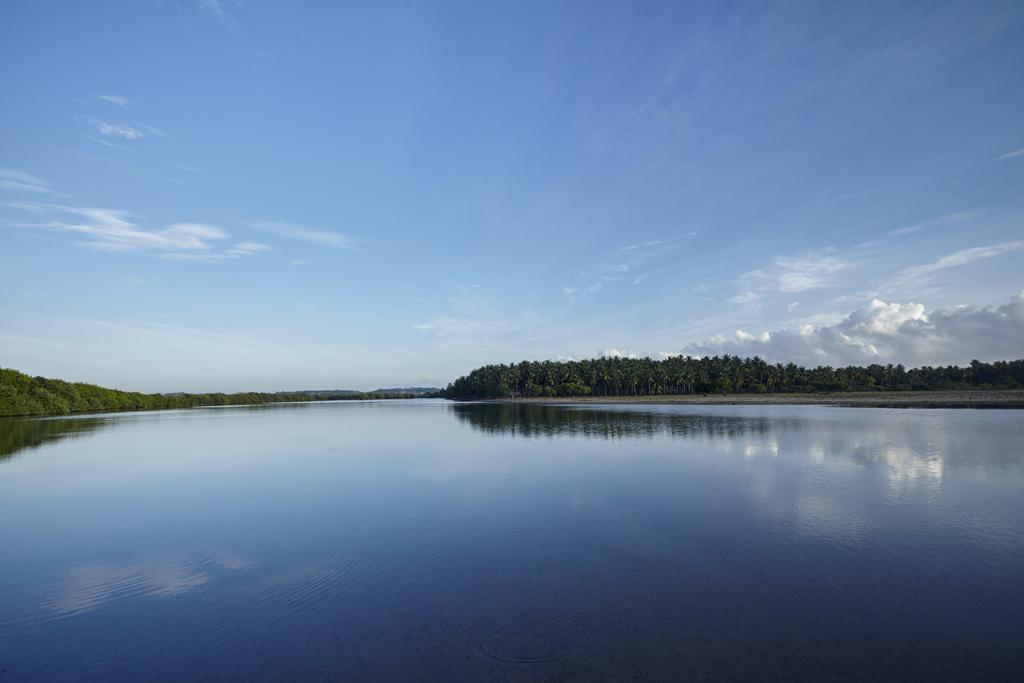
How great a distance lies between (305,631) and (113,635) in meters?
3.99

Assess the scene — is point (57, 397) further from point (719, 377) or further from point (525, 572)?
point (719, 377)

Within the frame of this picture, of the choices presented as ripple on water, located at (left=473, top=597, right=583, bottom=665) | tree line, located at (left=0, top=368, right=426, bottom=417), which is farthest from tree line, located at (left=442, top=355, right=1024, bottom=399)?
ripple on water, located at (left=473, top=597, right=583, bottom=665)

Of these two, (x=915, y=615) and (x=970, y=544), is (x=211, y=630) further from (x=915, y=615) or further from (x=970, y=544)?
(x=970, y=544)

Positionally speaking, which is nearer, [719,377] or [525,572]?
[525,572]

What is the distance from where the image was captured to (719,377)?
522ft

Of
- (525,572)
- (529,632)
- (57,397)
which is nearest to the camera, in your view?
(529,632)

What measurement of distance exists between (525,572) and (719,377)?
531ft

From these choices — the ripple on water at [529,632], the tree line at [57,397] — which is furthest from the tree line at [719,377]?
the ripple on water at [529,632]

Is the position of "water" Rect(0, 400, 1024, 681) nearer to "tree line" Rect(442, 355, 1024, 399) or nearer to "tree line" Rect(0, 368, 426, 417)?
"tree line" Rect(0, 368, 426, 417)

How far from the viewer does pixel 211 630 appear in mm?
9961

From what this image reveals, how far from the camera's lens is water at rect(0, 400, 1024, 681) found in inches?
341

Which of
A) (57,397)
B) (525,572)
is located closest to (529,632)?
(525,572)

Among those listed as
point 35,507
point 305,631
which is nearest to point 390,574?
point 305,631

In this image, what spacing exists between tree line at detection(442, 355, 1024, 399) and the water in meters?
137
